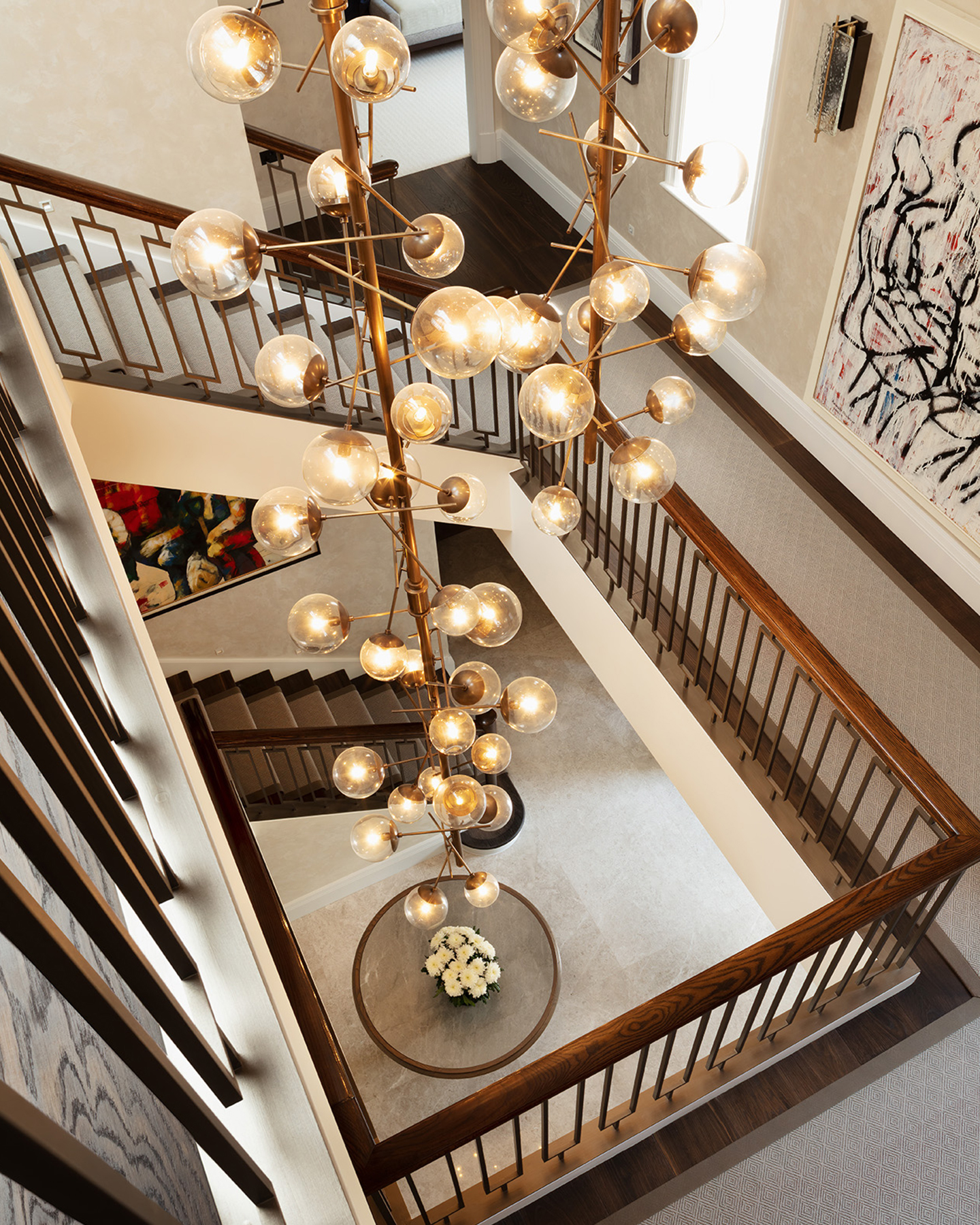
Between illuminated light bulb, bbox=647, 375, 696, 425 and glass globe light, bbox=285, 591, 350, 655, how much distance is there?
3.59 feet

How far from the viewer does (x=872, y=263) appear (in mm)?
4848

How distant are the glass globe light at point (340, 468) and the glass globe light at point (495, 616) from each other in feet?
2.00

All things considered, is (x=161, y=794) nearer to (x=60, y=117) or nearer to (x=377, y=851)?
(x=377, y=851)

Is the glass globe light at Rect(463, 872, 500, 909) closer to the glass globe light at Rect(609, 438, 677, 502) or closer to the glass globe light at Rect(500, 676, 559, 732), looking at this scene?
the glass globe light at Rect(500, 676, 559, 732)

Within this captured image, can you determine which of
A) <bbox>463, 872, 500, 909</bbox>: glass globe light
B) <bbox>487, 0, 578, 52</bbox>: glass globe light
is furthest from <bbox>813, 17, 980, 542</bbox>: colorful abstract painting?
<bbox>463, 872, 500, 909</bbox>: glass globe light

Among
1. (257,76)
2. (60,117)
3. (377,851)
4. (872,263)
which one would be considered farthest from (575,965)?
(60,117)

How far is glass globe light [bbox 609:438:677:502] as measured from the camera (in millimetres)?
2621

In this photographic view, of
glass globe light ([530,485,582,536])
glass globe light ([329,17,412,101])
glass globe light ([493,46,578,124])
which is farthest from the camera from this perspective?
glass globe light ([530,485,582,536])

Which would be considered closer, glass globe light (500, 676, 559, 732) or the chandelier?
the chandelier

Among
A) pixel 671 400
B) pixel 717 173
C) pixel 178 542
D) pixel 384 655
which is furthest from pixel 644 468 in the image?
pixel 178 542

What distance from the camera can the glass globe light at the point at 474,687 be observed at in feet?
8.77

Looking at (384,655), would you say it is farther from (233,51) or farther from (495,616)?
(233,51)

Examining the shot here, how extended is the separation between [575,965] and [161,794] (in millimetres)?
4253

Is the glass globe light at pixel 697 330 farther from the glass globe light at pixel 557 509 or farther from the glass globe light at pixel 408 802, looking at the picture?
the glass globe light at pixel 408 802
